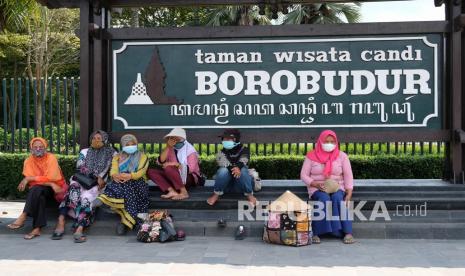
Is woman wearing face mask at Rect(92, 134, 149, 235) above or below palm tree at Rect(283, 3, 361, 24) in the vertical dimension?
below

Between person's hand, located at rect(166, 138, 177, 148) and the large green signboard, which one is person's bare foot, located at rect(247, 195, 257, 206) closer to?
the large green signboard

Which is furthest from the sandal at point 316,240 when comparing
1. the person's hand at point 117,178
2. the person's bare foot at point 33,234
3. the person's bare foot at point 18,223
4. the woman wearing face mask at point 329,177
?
the person's bare foot at point 18,223

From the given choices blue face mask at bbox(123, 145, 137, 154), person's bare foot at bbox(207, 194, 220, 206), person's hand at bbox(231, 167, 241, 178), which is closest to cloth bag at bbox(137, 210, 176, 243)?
person's bare foot at bbox(207, 194, 220, 206)

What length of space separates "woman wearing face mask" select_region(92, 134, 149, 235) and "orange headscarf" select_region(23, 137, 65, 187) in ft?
1.97

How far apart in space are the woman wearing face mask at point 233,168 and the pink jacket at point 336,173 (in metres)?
0.67

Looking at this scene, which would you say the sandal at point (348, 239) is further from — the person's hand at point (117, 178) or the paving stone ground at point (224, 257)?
the person's hand at point (117, 178)

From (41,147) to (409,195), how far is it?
4.54 meters

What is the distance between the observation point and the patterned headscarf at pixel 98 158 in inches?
256

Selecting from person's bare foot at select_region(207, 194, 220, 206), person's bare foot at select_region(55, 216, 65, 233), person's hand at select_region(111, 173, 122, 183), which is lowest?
person's bare foot at select_region(55, 216, 65, 233)

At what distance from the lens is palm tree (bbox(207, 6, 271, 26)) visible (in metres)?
17.4

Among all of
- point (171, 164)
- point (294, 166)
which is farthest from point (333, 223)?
point (294, 166)

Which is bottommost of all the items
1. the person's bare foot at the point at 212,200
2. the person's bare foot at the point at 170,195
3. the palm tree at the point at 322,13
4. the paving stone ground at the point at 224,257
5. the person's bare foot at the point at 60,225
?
the paving stone ground at the point at 224,257

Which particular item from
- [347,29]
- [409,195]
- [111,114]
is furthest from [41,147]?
[409,195]

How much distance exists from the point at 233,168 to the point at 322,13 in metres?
11.5
